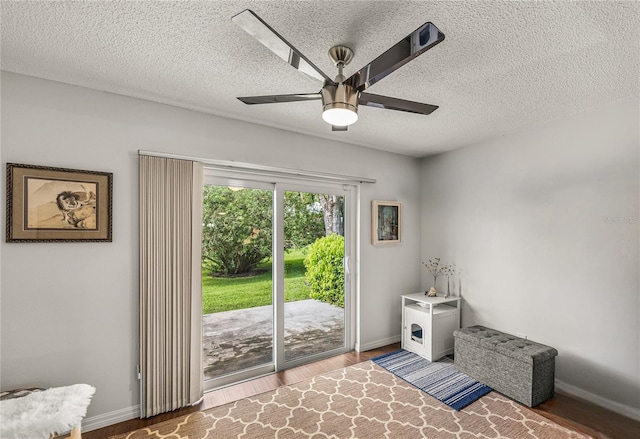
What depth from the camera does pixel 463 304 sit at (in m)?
3.75

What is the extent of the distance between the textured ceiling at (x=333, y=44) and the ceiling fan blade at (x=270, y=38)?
277 mm

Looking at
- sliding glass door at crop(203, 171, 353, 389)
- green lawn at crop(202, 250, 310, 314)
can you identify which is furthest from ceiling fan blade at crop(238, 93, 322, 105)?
green lawn at crop(202, 250, 310, 314)

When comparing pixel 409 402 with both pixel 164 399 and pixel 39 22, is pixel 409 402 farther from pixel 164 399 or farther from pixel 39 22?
pixel 39 22

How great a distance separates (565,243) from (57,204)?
13.6ft

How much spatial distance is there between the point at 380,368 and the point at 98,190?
306 cm

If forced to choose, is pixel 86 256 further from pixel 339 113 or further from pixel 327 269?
pixel 327 269

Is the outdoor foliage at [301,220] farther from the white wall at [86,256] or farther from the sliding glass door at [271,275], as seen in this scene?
the white wall at [86,256]

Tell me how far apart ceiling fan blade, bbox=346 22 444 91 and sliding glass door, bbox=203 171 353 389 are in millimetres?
1802

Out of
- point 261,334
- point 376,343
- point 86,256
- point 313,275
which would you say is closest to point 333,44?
point 86,256

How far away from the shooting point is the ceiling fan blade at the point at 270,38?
116 cm

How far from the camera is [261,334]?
3.19 m

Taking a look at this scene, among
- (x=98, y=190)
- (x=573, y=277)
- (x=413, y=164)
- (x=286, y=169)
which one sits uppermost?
(x=413, y=164)

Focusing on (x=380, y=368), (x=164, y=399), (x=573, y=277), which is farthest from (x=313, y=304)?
(x=573, y=277)

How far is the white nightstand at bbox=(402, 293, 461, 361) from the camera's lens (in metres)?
3.44
